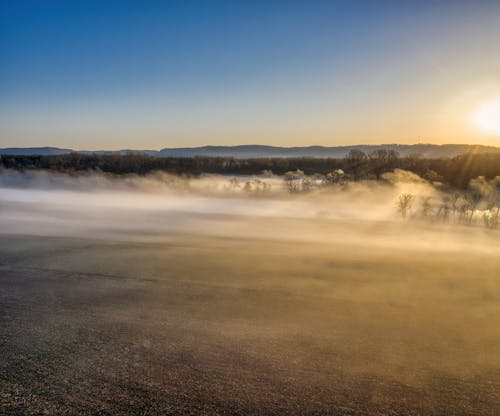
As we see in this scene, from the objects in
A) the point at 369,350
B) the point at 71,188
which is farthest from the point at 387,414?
the point at 71,188

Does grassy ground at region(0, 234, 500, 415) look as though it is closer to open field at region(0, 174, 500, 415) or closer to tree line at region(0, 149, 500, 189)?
open field at region(0, 174, 500, 415)

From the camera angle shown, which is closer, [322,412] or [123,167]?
[322,412]

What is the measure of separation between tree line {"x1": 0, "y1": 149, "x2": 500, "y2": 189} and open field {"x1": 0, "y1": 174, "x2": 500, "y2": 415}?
1537 inches

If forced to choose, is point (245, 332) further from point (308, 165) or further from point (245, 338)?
point (308, 165)

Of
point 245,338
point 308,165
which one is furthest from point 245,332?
point 308,165

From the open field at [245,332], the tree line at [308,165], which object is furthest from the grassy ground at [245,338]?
the tree line at [308,165]

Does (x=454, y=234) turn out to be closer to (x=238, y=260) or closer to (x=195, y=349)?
(x=238, y=260)

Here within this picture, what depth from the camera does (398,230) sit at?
18.7m

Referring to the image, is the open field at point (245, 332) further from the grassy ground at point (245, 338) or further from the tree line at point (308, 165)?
the tree line at point (308, 165)

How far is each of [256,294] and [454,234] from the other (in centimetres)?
1328

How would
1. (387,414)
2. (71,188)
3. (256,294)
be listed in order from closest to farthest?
(387,414) → (256,294) → (71,188)

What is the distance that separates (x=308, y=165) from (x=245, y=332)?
69754 mm

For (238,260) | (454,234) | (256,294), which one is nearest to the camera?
(256,294)

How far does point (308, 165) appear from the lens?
7400cm
